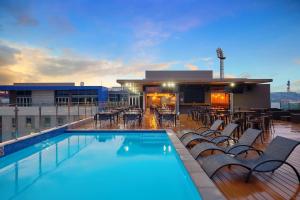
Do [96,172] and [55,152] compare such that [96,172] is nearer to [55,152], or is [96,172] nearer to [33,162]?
[33,162]

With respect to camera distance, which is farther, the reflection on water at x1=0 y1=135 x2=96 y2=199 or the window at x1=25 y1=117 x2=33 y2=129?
the window at x1=25 y1=117 x2=33 y2=129

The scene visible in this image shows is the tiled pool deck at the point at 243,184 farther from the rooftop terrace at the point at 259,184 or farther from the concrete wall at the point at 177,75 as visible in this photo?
the concrete wall at the point at 177,75

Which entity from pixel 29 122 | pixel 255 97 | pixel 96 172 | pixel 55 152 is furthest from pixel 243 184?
pixel 29 122

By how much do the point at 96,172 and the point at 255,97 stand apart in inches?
656

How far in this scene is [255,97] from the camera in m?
19.0

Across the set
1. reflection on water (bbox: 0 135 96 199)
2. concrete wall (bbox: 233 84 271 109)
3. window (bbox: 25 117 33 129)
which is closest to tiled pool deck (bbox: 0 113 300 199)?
reflection on water (bbox: 0 135 96 199)

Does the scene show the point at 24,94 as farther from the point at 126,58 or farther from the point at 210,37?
the point at 210,37

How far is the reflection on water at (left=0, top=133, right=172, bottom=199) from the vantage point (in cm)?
480

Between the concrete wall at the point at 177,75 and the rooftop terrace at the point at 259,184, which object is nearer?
the rooftop terrace at the point at 259,184

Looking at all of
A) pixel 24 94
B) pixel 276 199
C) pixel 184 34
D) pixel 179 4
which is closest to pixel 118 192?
pixel 276 199

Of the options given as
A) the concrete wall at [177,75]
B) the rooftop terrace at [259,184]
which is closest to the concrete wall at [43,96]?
the concrete wall at [177,75]

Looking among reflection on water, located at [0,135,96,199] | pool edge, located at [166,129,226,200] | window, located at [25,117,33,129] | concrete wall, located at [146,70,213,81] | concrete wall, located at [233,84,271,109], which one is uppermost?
concrete wall, located at [146,70,213,81]

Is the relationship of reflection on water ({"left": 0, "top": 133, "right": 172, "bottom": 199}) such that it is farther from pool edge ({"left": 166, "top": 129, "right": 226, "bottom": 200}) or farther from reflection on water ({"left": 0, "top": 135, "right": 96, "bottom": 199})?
pool edge ({"left": 166, "top": 129, "right": 226, "bottom": 200})

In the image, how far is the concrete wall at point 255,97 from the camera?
61.7 feet
